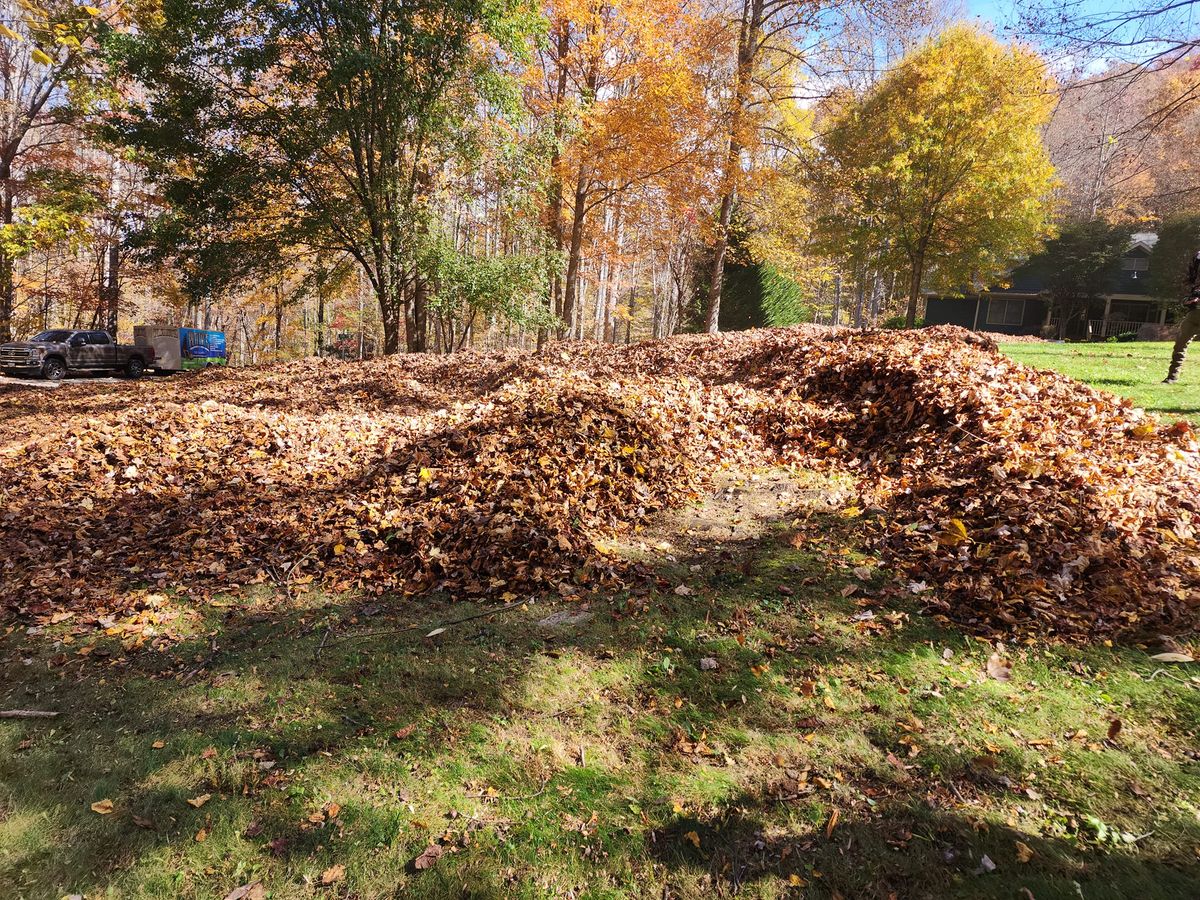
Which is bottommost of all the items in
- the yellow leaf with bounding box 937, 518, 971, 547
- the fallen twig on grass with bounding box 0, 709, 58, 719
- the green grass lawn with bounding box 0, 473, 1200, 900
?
the fallen twig on grass with bounding box 0, 709, 58, 719

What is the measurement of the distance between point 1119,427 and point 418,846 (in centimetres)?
614

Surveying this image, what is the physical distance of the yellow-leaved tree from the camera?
16703 mm

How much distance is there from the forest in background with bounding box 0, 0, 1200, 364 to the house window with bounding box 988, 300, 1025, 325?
14946mm

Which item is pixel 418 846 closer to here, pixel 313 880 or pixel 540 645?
pixel 313 880

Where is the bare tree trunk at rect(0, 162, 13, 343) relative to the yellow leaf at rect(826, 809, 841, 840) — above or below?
above

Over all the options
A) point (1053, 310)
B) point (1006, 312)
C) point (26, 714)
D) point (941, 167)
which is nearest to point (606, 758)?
point (26, 714)

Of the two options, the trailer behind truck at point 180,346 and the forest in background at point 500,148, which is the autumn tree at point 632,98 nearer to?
the forest in background at point 500,148

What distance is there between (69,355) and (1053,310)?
4073cm

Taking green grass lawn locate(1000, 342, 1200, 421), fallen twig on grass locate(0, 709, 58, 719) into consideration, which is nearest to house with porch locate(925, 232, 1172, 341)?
green grass lawn locate(1000, 342, 1200, 421)

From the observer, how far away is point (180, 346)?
22.6 metres

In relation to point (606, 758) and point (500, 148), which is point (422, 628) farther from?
point (500, 148)

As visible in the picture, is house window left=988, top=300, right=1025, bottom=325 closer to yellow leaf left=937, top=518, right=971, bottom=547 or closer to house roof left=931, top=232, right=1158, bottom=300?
house roof left=931, top=232, right=1158, bottom=300

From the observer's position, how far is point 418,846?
7.52 feet

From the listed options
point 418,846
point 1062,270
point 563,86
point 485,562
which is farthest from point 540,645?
point 1062,270
